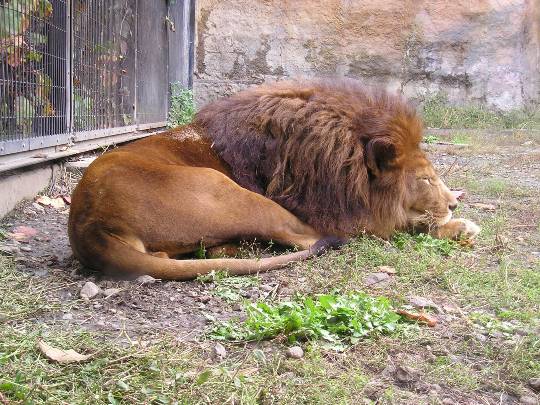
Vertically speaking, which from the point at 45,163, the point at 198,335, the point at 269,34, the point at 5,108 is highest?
the point at 269,34

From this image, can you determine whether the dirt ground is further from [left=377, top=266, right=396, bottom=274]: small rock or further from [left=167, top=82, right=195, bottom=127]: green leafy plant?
[left=167, top=82, right=195, bottom=127]: green leafy plant

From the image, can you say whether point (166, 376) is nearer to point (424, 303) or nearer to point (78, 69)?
point (424, 303)

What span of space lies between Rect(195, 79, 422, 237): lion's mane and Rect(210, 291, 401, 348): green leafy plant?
1.43 metres

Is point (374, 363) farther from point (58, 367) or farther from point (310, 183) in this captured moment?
point (310, 183)

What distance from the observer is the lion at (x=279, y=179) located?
3479 millimetres

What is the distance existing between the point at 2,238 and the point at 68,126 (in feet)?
5.14

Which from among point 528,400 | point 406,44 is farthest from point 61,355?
point 406,44

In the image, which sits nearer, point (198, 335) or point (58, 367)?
point (58, 367)

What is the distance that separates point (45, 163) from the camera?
496 centimetres

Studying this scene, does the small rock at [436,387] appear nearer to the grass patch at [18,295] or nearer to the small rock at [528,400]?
the small rock at [528,400]

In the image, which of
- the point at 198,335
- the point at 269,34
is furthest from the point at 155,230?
the point at 269,34

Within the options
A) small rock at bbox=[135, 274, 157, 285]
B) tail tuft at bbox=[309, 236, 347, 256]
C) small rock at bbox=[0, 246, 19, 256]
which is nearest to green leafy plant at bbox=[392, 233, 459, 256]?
tail tuft at bbox=[309, 236, 347, 256]

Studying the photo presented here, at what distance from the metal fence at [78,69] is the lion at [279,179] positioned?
86 cm

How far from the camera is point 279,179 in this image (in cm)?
419
